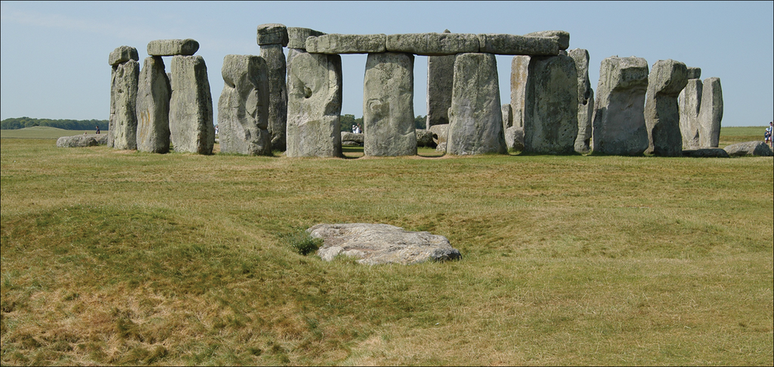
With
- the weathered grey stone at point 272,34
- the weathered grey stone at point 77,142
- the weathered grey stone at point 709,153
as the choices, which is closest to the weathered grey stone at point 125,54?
the weathered grey stone at point 272,34

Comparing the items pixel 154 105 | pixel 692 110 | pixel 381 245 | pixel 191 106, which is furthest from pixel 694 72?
pixel 381 245

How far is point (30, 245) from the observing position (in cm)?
974

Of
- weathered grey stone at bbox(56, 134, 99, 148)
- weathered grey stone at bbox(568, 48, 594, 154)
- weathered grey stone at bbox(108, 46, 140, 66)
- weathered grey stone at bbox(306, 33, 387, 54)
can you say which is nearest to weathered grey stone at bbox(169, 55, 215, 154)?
weathered grey stone at bbox(306, 33, 387, 54)

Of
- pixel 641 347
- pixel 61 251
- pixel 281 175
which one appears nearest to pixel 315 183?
pixel 281 175

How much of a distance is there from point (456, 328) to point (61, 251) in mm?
5098

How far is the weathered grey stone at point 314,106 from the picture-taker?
2189 cm

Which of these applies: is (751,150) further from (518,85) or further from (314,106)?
(314,106)

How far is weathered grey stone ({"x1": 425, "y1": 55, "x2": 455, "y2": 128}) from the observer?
30297mm

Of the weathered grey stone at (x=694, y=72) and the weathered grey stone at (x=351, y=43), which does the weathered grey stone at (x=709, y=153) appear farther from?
the weathered grey stone at (x=351, y=43)

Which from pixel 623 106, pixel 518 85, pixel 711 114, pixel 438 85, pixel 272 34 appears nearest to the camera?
pixel 623 106

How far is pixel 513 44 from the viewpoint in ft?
70.2

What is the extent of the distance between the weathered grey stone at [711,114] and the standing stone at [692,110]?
254mm

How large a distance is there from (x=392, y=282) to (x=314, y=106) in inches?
501

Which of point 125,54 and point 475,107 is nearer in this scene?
point 475,107
